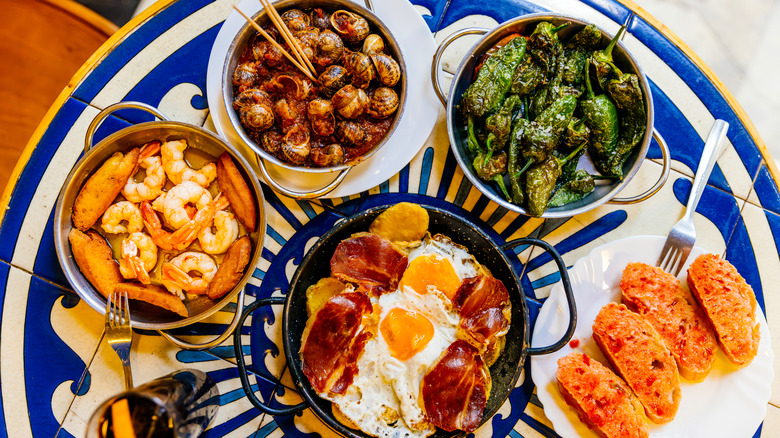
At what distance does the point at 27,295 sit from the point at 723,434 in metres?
4.18

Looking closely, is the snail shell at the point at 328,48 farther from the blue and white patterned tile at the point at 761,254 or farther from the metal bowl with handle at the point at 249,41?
the blue and white patterned tile at the point at 761,254

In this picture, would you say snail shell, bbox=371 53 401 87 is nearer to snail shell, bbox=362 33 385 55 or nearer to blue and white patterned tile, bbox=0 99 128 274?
snail shell, bbox=362 33 385 55

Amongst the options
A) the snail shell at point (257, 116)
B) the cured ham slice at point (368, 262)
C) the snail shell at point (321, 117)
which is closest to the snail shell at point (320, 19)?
the snail shell at point (321, 117)

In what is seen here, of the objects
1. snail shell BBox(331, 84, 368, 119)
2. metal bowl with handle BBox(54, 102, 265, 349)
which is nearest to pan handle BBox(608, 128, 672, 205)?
snail shell BBox(331, 84, 368, 119)

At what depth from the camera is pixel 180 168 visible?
108 inches

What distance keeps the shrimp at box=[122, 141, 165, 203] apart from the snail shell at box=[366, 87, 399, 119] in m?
1.23

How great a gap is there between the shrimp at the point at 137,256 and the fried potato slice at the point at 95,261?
0.06m

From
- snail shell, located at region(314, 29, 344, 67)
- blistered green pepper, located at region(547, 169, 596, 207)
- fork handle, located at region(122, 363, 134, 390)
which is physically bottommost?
fork handle, located at region(122, 363, 134, 390)

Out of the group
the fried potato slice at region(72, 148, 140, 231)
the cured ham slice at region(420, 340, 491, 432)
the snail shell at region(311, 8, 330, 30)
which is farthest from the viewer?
the snail shell at region(311, 8, 330, 30)

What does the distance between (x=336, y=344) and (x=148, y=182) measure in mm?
1387

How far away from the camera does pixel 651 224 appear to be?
306 cm

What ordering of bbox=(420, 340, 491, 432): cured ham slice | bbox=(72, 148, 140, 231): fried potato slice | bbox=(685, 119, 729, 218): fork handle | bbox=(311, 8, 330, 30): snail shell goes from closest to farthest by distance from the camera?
bbox=(420, 340, 491, 432): cured ham slice
bbox=(72, 148, 140, 231): fried potato slice
bbox=(311, 8, 330, 30): snail shell
bbox=(685, 119, 729, 218): fork handle

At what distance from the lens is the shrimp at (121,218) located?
2.72 metres

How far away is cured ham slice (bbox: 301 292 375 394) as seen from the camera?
259cm
